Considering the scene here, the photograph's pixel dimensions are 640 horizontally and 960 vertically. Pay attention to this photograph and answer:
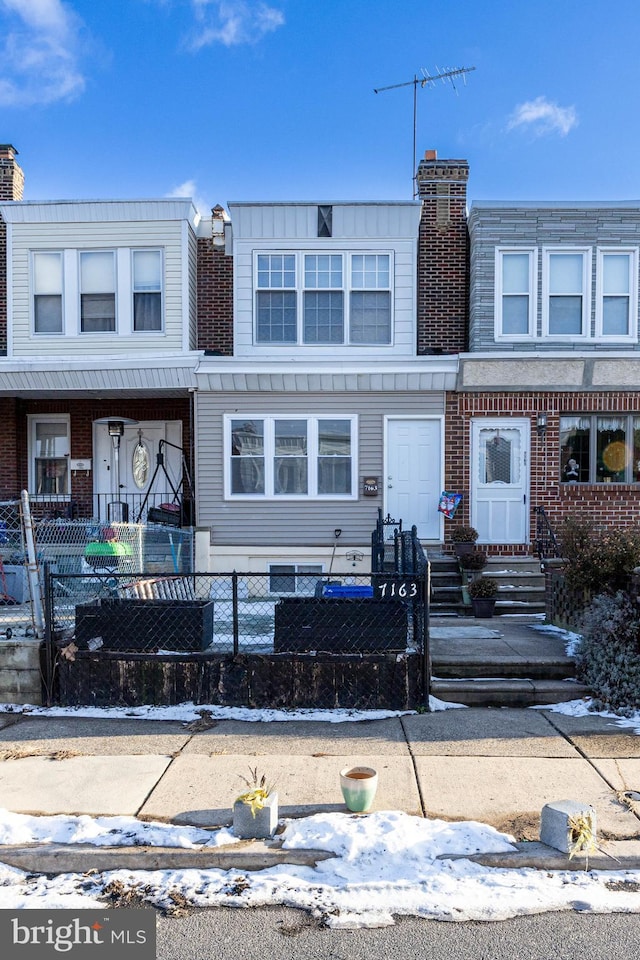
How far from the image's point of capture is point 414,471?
12.8 meters

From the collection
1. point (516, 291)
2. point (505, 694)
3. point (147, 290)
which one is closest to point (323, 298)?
point (147, 290)

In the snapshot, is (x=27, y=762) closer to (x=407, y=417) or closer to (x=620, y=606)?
(x=620, y=606)

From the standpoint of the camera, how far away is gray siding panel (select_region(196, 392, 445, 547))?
1277cm

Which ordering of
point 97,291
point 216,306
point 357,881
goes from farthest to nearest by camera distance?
point 216,306, point 97,291, point 357,881

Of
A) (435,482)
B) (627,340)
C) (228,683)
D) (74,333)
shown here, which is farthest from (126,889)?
(627,340)

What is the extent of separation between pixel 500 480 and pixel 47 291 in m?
9.12

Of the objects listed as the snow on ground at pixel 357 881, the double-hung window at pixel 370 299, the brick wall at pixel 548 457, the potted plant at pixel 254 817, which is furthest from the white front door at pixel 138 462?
the potted plant at pixel 254 817

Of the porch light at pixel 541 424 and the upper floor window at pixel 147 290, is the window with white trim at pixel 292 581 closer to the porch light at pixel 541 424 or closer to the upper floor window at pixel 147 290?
the porch light at pixel 541 424

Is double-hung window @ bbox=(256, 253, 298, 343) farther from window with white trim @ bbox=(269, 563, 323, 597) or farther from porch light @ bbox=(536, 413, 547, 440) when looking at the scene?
porch light @ bbox=(536, 413, 547, 440)

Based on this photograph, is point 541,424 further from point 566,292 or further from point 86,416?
point 86,416

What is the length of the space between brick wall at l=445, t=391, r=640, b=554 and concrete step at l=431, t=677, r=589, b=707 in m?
5.96

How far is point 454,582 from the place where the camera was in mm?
11758

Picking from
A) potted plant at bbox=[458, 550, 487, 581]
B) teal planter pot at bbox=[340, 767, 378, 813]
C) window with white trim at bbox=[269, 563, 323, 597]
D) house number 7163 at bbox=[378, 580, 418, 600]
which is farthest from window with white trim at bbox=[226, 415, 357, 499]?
teal planter pot at bbox=[340, 767, 378, 813]

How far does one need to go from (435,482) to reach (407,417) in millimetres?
1290
